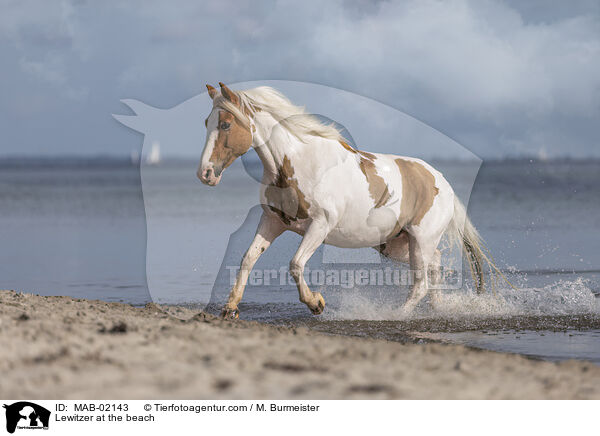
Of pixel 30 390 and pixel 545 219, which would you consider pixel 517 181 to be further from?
pixel 30 390

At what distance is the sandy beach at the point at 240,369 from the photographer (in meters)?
3.10

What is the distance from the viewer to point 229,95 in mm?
5777

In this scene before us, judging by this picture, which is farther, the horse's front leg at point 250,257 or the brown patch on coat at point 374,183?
the brown patch on coat at point 374,183

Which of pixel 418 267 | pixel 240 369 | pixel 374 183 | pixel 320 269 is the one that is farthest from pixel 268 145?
pixel 320 269

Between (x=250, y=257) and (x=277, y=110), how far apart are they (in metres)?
1.19

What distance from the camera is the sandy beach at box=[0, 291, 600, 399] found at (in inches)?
122

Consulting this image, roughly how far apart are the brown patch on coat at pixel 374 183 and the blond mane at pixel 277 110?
0.40m

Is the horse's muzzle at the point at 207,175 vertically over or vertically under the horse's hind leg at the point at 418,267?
over

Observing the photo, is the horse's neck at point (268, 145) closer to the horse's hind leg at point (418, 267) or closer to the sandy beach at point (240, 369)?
the horse's hind leg at point (418, 267)

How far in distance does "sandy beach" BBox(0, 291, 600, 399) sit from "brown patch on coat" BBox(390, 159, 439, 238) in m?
2.61
